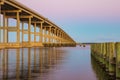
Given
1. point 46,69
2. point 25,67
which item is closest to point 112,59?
point 46,69

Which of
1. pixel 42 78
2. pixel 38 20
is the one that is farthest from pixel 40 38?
pixel 42 78

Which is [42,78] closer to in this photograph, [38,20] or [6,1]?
[6,1]

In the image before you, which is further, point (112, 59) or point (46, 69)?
point (46, 69)

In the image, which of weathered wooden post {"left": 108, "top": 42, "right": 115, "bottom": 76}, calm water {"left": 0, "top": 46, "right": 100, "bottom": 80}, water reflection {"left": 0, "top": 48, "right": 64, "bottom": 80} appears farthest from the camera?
weathered wooden post {"left": 108, "top": 42, "right": 115, "bottom": 76}

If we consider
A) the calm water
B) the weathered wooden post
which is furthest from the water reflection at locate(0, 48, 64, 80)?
the weathered wooden post

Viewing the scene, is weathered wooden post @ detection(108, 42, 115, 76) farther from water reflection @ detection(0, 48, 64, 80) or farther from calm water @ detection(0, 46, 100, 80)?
water reflection @ detection(0, 48, 64, 80)

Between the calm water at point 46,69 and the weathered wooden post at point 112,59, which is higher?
the weathered wooden post at point 112,59

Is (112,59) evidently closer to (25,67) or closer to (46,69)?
(46,69)

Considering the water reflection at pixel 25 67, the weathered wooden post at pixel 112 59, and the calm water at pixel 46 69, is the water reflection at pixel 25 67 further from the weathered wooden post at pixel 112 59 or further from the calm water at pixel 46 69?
the weathered wooden post at pixel 112 59

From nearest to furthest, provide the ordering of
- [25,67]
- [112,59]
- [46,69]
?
[112,59] → [46,69] → [25,67]

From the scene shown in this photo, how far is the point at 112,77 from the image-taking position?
15266mm

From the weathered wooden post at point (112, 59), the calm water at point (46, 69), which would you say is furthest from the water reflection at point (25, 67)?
the weathered wooden post at point (112, 59)

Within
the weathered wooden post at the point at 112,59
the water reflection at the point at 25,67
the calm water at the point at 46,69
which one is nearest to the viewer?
the calm water at the point at 46,69

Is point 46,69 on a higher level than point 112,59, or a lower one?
lower
